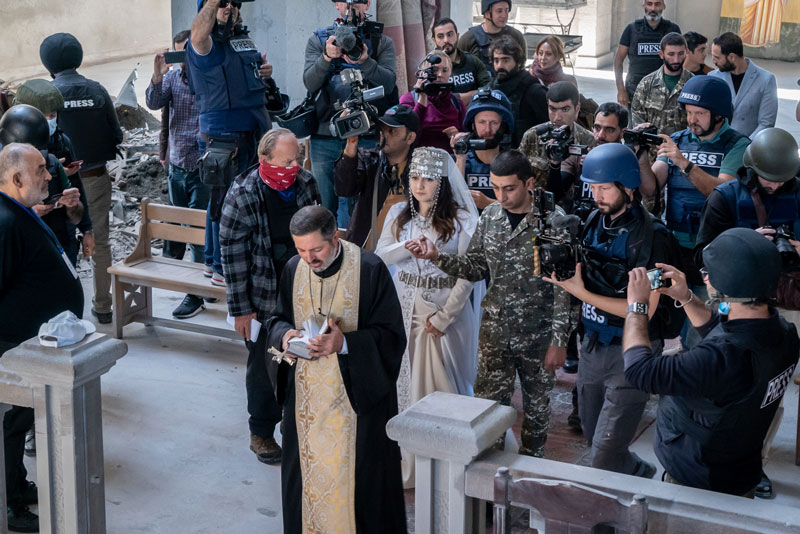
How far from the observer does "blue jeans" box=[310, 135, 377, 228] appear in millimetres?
7359

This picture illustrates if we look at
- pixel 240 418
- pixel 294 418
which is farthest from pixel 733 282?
pixel 240 418

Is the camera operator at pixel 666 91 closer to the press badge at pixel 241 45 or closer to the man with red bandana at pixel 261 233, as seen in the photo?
the press badge at pixel 241 45

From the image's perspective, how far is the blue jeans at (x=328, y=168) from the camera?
290 inches

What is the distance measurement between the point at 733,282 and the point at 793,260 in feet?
Answer: 4.84

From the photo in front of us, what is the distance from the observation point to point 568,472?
119 inches

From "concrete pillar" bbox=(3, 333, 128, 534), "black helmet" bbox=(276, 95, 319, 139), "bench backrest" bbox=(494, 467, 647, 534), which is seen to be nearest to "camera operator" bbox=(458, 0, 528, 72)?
"black helmet" bbox=(276, 95, 319, 139)

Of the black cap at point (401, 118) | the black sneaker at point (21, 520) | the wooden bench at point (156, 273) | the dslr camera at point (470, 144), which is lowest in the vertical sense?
the black sneaker at point (21, 520)

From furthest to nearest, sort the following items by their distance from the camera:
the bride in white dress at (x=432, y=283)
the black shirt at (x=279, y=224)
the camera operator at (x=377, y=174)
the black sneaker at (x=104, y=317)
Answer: the black sneaker at (x=104, y=317) < the camera operator at (x=377, y=174) < the black shirt at (x=279, y=224) < the bride in white dress at (x=432, y=283)

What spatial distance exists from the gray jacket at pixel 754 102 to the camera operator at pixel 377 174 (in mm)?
3302

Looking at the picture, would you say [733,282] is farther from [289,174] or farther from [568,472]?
[289,174]

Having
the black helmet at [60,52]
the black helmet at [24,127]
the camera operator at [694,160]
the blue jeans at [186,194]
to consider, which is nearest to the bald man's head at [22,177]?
the black helmet at [24,127]

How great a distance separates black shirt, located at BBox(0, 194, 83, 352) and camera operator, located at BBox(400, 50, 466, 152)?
8.67 ft

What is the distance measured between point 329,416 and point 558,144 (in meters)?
2.27

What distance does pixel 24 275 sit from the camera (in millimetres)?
4895
